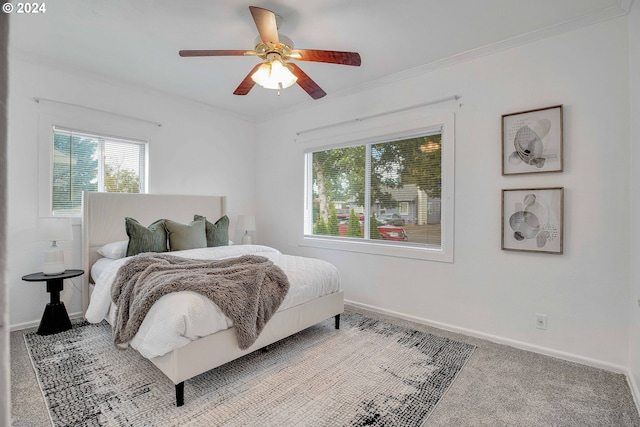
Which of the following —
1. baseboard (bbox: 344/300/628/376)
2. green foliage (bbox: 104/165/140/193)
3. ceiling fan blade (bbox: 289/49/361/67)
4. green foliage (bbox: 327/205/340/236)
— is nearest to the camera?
ceiling fan blade (bbox: 289/49/361/67)

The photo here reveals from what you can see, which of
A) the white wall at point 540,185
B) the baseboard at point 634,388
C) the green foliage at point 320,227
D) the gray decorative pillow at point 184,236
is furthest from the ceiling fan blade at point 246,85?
the baseboard at point 634,388

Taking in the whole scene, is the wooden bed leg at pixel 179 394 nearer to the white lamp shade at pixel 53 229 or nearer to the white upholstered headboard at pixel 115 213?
the white lamp shade at pixel 53 229

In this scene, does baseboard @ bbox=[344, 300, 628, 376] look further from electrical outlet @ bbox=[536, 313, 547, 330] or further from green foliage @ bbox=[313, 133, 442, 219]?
green foliage @ bbox=[313, 133, 442, 219]

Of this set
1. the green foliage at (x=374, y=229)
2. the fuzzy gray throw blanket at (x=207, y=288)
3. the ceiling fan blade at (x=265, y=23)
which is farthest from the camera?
the green foliage at (x=374, y=229)

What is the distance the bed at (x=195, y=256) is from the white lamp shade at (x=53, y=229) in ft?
1.04

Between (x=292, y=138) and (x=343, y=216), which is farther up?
(x=292, y=138)

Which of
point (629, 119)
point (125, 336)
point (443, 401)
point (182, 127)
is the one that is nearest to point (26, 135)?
point (182, 127)

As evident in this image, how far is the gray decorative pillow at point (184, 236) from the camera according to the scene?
10.8 ft

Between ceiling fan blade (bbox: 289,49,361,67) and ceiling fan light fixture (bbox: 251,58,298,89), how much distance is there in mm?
151

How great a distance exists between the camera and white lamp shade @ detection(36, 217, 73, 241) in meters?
2.78

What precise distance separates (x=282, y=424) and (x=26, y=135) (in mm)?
3430

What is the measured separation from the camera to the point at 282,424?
1.73 m

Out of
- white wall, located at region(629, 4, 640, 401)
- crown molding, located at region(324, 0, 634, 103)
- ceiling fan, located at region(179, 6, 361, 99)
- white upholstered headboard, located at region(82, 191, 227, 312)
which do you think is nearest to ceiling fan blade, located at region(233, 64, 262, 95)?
ceiling fan, located at region(179, 6, 361, 99)

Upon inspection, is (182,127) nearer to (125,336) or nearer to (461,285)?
(125,336)
